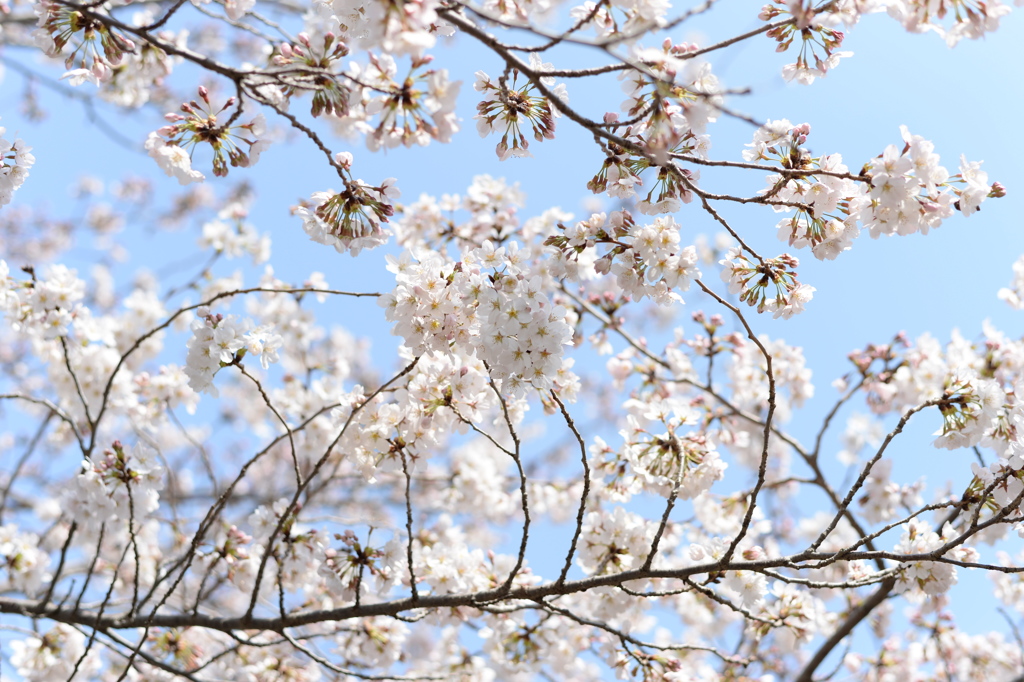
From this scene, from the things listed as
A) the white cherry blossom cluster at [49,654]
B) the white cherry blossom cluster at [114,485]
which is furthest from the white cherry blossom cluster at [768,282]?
the white cherry blossom cluster at [49,654]

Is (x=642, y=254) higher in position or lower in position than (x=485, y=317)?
higher

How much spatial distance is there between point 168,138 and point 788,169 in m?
2.11

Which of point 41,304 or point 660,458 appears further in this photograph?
point 41,304

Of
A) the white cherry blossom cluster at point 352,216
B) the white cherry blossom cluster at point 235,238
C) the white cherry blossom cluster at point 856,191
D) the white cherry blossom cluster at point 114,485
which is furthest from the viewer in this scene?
the white cherry blossom cluster at point 235,238

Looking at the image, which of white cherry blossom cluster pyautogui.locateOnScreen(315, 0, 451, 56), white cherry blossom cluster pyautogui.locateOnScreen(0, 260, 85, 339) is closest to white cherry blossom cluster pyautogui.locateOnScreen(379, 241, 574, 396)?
white cherry blossom cluster pyautogui.locateOnScreen(315, 0, 451, 56)

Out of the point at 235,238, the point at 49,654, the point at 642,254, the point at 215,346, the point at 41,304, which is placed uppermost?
the point at 235,238

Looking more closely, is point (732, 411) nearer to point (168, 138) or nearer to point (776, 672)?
point (776, 672)

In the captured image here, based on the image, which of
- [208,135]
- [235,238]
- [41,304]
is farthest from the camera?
[235,238]

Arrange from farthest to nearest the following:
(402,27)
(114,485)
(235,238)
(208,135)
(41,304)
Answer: (235,238), (41,304), (114,485), (208,135), (402,27)

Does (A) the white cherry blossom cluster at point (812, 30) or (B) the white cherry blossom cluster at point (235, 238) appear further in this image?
(B) the white cherry blossom cluster at point (235, 238)

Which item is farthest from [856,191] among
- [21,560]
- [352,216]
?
[21,560]

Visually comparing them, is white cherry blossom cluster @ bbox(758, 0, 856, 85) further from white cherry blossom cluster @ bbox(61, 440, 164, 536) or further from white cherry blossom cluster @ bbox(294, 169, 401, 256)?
white cherry blossom cluster @ bbox(61, 440, 164, 536)

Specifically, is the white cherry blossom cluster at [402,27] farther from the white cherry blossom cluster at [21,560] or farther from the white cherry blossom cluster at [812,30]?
the white cherry blossom cluster at [21,560]

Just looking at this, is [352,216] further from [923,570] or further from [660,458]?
[923,570]
